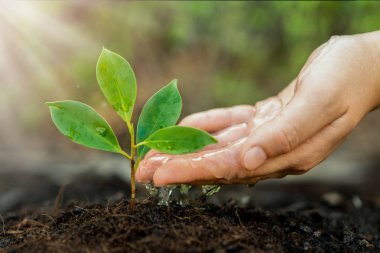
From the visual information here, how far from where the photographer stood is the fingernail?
4.26ft

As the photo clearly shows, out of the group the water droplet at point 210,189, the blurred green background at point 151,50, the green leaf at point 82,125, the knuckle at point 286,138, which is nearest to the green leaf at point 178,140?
the green leaf at point 82,125

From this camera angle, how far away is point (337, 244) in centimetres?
141

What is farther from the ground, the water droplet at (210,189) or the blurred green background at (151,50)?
the blurred green background at (151,50)

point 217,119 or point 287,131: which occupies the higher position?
point 217,119

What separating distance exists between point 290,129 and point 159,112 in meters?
0.39

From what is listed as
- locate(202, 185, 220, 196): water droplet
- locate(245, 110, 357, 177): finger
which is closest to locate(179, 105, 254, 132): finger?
locate(202, 185, 220, 196): water droplet

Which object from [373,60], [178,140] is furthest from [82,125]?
[373,60]

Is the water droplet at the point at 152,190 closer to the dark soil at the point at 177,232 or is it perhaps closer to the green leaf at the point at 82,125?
the dark soil at the point at 177,232

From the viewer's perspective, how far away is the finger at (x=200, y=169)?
1362 millimetres

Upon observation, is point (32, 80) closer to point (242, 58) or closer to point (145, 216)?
point (242, 58)

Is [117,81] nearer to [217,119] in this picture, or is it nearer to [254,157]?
[254,157]

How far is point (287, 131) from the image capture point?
1305 millimetres

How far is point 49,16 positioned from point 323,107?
3629 millimetres

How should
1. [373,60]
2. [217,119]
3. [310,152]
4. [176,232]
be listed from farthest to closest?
[217,119], [373,60], [310,152], [176,232]
